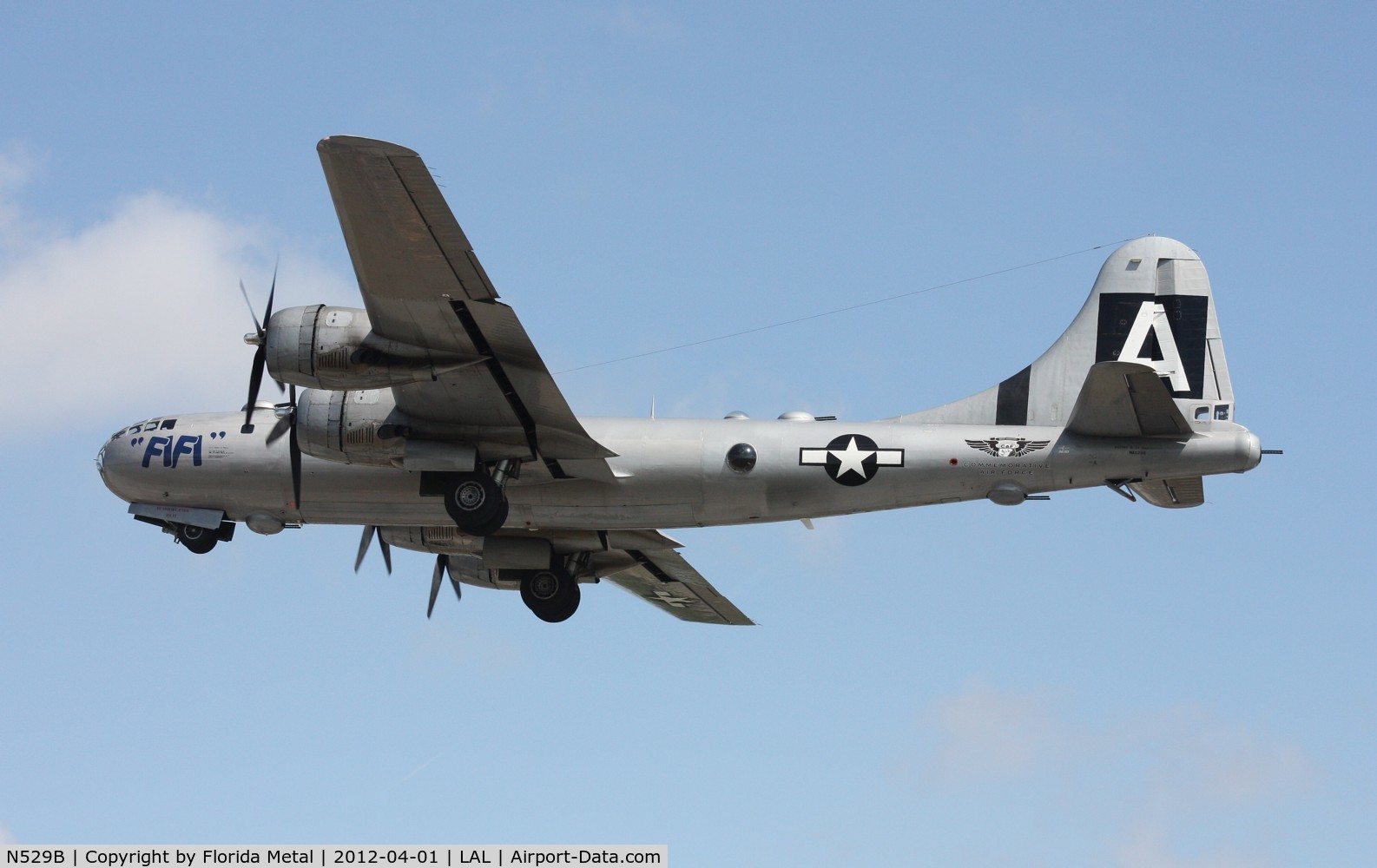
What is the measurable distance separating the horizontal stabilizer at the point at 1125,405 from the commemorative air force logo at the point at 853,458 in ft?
8.95

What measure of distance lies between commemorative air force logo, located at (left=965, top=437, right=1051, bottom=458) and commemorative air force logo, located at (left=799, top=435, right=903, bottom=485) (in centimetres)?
119

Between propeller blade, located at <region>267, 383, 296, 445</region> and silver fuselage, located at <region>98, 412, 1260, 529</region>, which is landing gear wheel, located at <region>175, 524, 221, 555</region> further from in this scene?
propeller blade, located at <region>267, 383, 296, 445</region>

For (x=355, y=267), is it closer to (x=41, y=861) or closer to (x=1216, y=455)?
(x=41, y=861)

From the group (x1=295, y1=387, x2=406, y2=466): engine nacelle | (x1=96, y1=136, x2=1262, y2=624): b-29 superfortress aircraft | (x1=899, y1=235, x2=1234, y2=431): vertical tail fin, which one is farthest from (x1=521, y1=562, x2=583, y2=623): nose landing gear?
(x1=899, y1=235, x2=1234, y2=431): vertical tail fin

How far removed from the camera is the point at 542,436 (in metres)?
24.3

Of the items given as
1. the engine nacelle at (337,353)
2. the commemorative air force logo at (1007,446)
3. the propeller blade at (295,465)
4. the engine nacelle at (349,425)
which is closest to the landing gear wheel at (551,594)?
the propeller blade at (295,465)

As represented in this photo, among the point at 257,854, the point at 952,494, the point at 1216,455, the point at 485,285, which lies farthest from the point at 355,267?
the point at 1216,455

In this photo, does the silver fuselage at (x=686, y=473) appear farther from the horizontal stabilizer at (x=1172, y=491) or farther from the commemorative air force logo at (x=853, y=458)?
the horizontal stabilizer at (x=1172, y=491)

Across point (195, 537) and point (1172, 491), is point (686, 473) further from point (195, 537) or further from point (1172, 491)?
point (195, 537)

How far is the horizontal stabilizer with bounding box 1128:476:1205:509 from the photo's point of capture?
78.4ft

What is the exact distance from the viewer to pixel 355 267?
21.5 metres

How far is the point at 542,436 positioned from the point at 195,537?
642 centimetres
